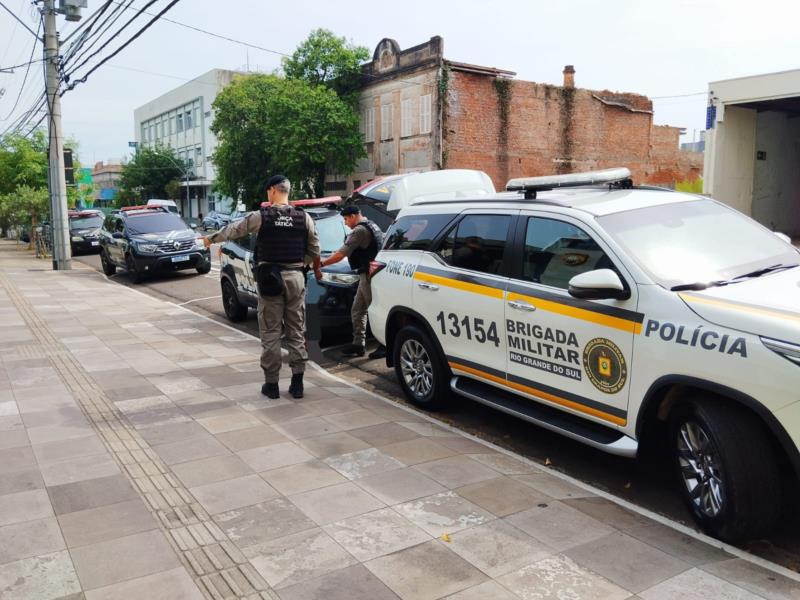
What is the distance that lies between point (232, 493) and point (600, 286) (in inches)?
99.3

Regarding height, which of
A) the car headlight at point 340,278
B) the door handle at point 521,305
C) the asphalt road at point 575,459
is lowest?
the asphalt road at point 575,459

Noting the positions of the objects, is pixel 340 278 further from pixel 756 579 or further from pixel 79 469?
pixel 756 579

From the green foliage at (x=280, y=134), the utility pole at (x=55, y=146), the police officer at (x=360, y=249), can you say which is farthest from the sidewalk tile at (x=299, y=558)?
the green foliage at (x=280, y=134)

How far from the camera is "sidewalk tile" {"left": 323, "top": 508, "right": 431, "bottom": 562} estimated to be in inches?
137

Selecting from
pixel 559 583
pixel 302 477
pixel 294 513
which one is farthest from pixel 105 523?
pixel 559 583

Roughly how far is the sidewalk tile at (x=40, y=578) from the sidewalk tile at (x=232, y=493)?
0.83 metres

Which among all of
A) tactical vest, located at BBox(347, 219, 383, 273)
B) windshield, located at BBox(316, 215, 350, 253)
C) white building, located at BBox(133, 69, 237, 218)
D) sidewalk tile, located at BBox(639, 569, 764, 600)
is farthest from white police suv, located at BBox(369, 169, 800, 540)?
white building, located at BBox(133, 69, 237, 218)

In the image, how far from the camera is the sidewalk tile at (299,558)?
3246mm

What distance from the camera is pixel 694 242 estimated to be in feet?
14.3

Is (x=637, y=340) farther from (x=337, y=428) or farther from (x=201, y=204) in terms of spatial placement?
(x=201, y=204)

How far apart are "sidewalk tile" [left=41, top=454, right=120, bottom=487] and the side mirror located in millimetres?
3182

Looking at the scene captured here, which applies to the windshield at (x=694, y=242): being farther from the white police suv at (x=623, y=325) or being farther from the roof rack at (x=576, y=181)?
the roof rack at (x=576, y=181)

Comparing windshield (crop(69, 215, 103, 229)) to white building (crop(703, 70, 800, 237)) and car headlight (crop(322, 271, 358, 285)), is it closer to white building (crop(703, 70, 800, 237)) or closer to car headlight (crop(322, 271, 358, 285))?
car headlight (crop(322, 271, 358, 285))

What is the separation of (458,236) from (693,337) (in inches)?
→ 96.2
